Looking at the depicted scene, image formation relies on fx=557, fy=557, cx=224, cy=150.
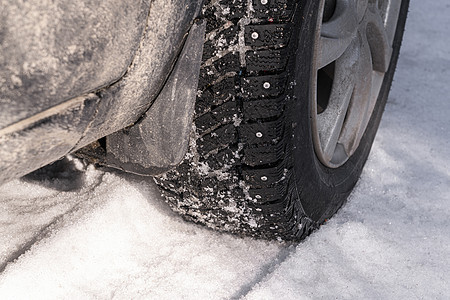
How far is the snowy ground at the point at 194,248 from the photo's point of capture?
54.4 inches

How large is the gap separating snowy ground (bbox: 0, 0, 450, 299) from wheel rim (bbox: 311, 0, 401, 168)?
0.22m

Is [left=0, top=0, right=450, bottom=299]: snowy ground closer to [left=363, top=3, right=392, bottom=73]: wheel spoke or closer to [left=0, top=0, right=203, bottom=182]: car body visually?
[left=363, top=3, right=392, bottom=73]: wheel spoke

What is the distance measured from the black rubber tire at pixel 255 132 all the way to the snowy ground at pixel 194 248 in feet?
0.29

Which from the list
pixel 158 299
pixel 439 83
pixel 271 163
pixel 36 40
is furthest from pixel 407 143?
pixel 36 40

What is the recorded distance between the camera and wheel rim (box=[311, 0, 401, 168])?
1481mm

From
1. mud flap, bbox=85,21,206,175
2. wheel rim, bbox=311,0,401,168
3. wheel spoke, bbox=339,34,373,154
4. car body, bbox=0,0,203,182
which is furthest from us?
wheel spoke, bbox=339,34,373,154

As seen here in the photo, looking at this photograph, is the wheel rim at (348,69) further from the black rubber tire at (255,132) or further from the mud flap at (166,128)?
the mud flap at (166,128)

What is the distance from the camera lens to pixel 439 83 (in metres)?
2.51

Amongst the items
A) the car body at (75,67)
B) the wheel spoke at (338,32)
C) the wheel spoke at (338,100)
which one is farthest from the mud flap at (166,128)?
the wheel spoke at (338,100)

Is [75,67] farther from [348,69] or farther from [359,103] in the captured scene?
[359,103]

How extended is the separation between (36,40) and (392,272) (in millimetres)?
1084

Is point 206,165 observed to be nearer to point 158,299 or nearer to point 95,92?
point 158,299

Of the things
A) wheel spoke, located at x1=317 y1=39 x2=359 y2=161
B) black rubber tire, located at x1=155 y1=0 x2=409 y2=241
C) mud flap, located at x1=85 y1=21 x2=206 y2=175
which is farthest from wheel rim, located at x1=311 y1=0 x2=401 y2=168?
mud flap, located at x1=85 y1=21 x2=206 y2=175

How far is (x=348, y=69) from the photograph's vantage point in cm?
167
